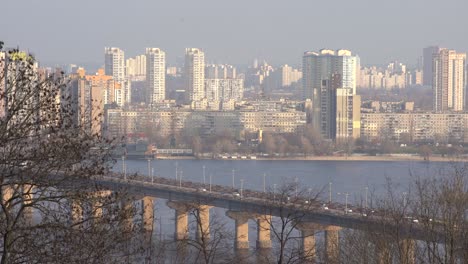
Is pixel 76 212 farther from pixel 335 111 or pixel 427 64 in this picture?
pixel 427 64

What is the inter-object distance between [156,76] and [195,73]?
1247 millimetres

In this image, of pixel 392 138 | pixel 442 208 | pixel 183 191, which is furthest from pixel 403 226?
pixel 392 138

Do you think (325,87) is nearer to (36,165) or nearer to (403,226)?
(403,226)

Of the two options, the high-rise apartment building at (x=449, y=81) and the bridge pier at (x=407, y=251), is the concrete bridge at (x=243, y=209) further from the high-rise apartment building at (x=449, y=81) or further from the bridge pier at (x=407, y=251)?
the high-rise apartment building at (x=449, y=81)

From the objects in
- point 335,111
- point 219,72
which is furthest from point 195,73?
point 335,111

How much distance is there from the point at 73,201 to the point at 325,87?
2717 cm

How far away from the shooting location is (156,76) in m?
41.3

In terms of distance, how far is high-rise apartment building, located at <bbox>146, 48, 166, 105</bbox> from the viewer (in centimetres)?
4012

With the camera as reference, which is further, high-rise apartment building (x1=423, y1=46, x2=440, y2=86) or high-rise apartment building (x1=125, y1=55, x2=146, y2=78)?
high-rise apartment building (x1=423, y1=46, x2=440, y2=86)

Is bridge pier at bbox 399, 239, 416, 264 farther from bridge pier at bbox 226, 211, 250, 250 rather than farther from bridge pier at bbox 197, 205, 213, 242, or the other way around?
bridge pier at bbox 226, 211, 250, 250

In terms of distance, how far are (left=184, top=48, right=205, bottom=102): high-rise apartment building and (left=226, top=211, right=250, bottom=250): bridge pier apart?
93.3ft

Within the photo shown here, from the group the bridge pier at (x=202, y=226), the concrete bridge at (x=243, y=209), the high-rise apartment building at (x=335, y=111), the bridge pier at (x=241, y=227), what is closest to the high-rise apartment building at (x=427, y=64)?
the high-rise apartment building at (x=335, y=111)

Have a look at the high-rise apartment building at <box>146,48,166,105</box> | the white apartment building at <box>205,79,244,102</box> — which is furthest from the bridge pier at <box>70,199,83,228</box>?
the white apartment building at <box>205,79,244,102</box>

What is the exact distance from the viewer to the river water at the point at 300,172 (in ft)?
48.9
